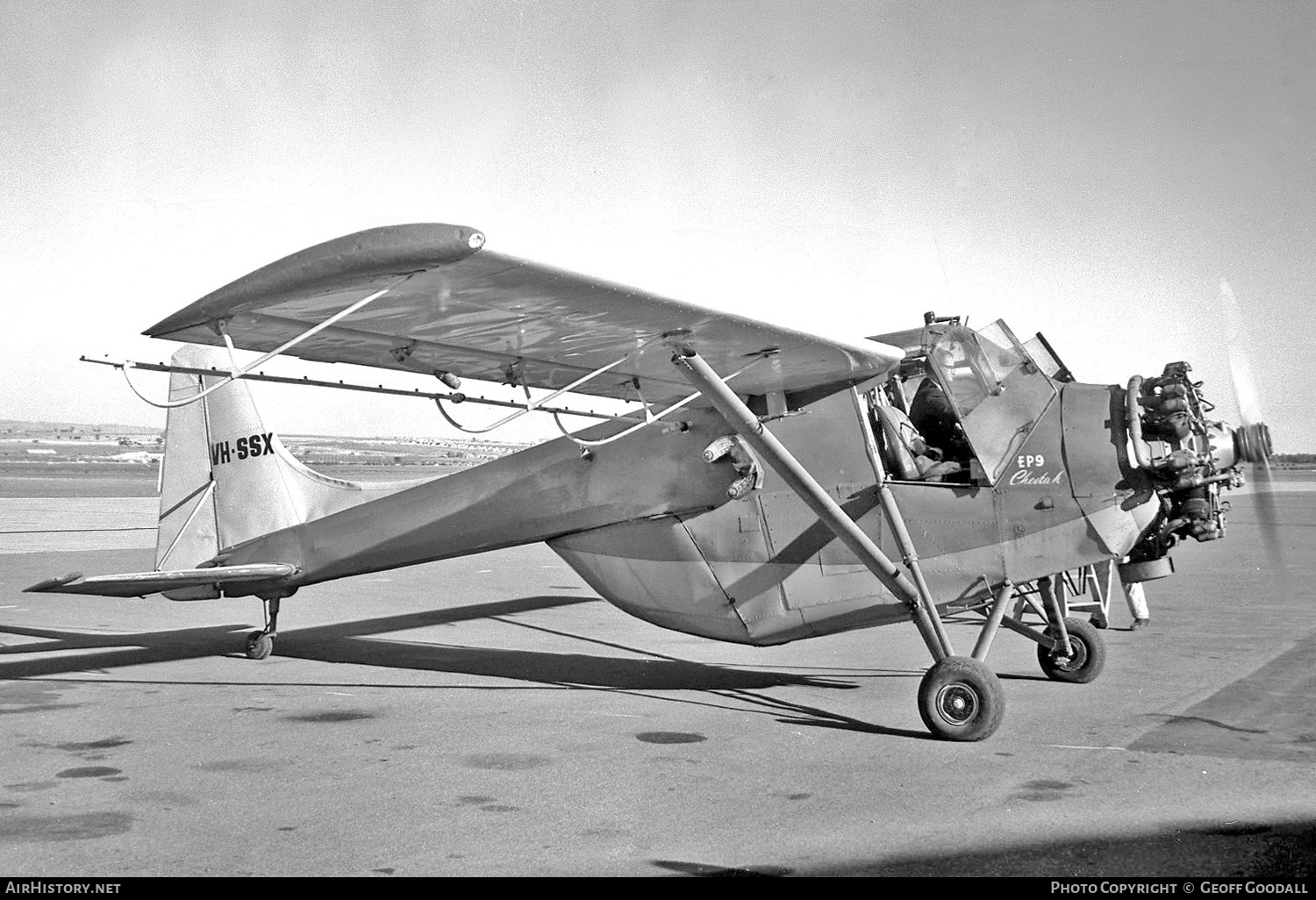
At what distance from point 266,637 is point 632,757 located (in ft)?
17.0

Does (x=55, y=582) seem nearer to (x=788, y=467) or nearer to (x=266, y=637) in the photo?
(x=266, y=637)

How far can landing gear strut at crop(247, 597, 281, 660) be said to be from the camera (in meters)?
10.1

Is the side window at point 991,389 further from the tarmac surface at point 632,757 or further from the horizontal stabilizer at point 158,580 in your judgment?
the horizontal stabilizer at point 158,580

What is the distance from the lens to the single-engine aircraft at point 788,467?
21.3ft

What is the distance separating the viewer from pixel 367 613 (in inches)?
538

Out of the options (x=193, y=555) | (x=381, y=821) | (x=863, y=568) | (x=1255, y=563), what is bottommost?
(x=1255, y=563)

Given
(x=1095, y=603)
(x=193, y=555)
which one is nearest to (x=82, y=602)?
(x=193, y=555)

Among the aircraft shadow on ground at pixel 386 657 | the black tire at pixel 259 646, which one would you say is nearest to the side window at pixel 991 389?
the aircraft shadow on ground at pixel 386 657

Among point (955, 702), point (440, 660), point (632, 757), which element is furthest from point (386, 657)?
point (955, 702)

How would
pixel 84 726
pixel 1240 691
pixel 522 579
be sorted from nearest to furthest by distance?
pixel 84 726 → pixel 1240 691 → pixel 522 579

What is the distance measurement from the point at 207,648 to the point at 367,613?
3010 mm

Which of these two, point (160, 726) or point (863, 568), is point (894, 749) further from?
point (160, 726)

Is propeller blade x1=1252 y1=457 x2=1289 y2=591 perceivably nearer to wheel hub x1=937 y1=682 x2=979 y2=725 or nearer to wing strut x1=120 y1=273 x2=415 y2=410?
wheel hub x1=937 y1=682 x2=979 y2=725

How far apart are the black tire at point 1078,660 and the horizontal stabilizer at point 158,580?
258 inches
